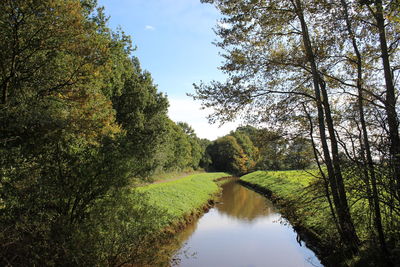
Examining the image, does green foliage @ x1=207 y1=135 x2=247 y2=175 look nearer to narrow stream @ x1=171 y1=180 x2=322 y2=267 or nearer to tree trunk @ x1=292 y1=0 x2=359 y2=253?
narrow stream @ x1=171 y1=180 x2=322 y2=267

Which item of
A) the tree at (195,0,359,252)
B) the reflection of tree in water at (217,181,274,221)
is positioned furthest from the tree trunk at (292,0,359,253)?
the reflection of tree in water at (217,181,274,221)

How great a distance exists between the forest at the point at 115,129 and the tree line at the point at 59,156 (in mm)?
32

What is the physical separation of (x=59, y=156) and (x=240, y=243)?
9.04m

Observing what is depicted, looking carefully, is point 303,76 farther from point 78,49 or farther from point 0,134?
point 0,134

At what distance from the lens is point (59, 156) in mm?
7176

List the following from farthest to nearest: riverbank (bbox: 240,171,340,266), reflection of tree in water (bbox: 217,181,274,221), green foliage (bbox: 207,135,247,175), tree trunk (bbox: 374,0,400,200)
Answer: green foliage (bbox: 207,135,247,175) < reflection of tree in water (bbox: 217,181,274,221) < riverbank (bbox: 240,171,340,266) < tree trunk (bbox: 374,0,400,200)

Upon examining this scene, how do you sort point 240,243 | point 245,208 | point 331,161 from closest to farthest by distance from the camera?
point 331,161 < point 240,243 < point 245,208

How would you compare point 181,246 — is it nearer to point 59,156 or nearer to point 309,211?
point 309,211

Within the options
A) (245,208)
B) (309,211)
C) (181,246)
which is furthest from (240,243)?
(245,208)

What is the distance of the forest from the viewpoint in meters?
6.09

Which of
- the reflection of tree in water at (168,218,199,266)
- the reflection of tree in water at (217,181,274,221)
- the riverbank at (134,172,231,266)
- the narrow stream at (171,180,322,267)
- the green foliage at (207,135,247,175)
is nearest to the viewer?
the riverbank at (134,172,231,266)

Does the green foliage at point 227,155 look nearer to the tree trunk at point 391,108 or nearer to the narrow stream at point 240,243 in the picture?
the narrow stream at point 240,243

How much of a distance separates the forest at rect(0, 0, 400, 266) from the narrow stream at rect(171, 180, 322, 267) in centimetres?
194

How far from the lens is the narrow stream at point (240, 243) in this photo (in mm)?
9992
